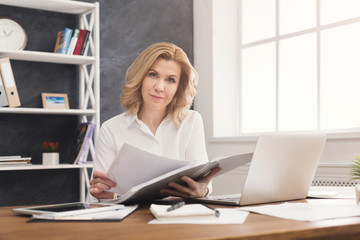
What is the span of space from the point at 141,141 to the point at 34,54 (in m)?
1.38

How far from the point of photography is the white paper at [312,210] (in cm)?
106

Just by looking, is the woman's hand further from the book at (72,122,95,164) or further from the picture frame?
the picture frame

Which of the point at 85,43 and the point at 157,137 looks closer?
the point at 157,137

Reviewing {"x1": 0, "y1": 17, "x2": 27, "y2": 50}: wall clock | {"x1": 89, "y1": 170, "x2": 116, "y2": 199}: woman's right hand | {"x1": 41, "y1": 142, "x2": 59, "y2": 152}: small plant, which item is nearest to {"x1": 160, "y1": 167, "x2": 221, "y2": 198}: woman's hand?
{"x1": 89, "y1": 170, "x2": 116, "y2": 199}: woman's right hand

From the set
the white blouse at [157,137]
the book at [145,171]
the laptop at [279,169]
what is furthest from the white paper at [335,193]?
the white blouse at [157,137]

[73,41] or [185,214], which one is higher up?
[73,41]

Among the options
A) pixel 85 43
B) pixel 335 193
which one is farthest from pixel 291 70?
pixel 335 193

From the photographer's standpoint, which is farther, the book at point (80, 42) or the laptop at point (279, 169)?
the book at point (80, 42)

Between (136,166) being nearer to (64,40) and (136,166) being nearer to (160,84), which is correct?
(160,84)

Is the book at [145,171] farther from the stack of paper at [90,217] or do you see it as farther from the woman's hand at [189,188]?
the stack of paper at [90,217]

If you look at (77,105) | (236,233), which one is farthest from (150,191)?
(77,105)

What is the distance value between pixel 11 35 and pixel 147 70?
1.54 m

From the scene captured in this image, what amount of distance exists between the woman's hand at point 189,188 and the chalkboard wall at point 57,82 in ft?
7.13

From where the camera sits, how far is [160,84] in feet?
6.98
